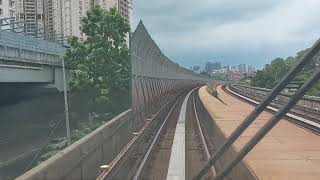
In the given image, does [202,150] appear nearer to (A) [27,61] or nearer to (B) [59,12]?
(A) [27,61]

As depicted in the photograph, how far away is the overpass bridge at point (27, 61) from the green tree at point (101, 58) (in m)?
2.07

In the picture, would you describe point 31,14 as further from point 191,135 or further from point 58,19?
point 191,135

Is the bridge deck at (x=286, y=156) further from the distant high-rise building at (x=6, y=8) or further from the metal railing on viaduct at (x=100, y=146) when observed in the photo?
the distant high-rise building at (x=6, y=8)

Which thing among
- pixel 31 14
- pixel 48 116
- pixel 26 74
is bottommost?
pixel 48 116

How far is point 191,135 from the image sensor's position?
93.2 ft

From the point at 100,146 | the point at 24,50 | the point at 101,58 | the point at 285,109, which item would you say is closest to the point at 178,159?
the point at 100,146

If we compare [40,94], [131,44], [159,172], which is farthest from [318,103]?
[40,94]

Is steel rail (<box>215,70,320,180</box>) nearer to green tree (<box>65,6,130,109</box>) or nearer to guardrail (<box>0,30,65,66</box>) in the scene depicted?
guardrail (<box>0,30,65,66</box>)

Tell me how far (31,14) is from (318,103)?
8249cm

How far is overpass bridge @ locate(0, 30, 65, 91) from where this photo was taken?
36213 mm

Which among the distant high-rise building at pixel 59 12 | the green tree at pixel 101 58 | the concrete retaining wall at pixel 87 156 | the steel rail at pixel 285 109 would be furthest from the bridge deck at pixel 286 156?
the distant high-rise building at pixel 59 12

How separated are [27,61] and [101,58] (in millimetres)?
11896

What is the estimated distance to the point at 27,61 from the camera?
1550 inches

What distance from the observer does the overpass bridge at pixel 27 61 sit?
36.2 m
